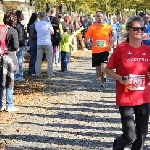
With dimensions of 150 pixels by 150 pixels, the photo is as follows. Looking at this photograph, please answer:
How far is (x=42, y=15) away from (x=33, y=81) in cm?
186

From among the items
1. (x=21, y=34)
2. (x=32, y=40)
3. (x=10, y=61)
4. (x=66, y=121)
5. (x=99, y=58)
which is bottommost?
(x=66, y=121)

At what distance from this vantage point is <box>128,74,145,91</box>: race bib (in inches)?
209

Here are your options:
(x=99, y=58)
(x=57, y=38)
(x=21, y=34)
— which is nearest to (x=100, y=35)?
(x=99, y=58)

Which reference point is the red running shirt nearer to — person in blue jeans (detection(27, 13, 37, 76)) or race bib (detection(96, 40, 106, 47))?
race bib (detection(96, 40, 106, 47))

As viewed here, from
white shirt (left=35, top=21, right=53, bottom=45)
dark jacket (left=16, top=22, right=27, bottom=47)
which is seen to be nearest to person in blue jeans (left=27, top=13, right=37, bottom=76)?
white shirt (left=35, top=21, right=53, bottom=45)

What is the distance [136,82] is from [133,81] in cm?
4

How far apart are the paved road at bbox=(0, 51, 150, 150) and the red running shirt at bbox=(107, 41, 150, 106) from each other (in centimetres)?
136

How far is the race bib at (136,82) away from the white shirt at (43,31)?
325 inches

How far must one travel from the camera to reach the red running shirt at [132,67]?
532 cm

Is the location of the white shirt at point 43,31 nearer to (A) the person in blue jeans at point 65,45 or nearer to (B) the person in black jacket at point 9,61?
(A) the person in blue jeans at point 65,45

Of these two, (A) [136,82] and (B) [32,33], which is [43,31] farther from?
(A) [136,82]

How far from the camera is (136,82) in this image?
532cm

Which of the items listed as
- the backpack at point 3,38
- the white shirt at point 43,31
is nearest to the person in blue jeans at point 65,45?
the white shirt at point 43,31

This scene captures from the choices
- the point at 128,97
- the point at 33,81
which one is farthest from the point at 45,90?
the point at 128,97
